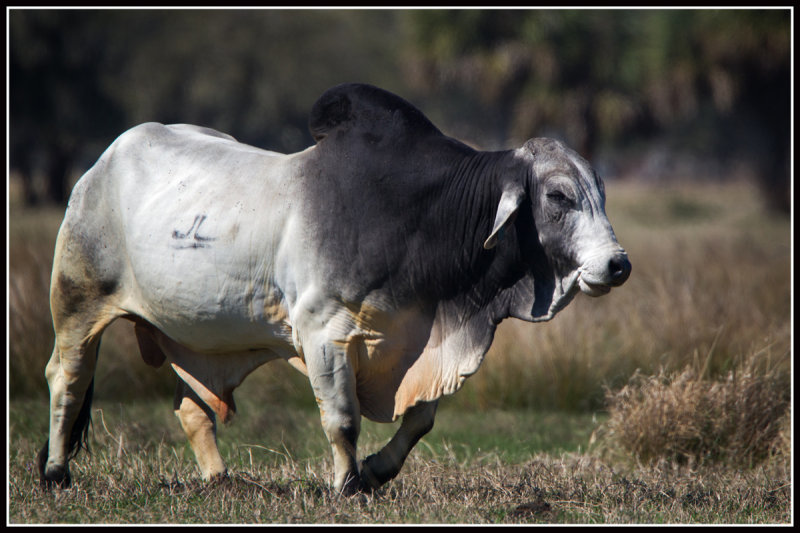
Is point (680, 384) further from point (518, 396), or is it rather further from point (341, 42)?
point (341, 42)

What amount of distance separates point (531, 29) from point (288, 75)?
975 cm

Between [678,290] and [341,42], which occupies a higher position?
[341,42]

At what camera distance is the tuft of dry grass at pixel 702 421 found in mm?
5773

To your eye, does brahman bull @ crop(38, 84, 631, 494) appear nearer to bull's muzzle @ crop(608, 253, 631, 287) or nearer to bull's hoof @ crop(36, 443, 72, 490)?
bull's muzzle @ crop(608, 253, 631, 287)

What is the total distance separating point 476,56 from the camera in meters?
22.3

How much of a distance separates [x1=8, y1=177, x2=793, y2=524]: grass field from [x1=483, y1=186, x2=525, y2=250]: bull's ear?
1.25 metres

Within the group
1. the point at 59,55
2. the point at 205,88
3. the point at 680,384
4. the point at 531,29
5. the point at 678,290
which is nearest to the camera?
the point at 680,384

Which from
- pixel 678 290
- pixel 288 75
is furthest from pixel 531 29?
pixel 678 290

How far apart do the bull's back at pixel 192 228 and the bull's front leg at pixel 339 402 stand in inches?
11.8

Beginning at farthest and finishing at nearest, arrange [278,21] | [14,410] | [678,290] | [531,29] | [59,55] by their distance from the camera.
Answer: [278,21]
[59,55]
[531,29]
[678,290]
[14,410]

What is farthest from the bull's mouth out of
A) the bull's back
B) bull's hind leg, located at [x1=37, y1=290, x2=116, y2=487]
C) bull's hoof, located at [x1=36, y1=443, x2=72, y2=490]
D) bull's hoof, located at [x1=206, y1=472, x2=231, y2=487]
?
bull's hoof, located at [x1=36, y1=443, x2=72, y2=490]

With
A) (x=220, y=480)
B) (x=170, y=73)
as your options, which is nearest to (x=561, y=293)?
(x=220, y=480)

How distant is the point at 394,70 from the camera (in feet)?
109

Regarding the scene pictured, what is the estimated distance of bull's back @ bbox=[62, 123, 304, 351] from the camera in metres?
4.24
